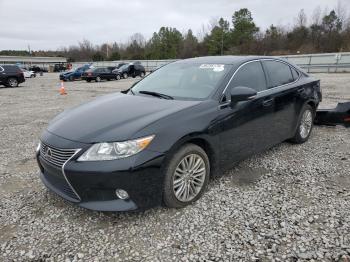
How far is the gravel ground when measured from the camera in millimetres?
2502

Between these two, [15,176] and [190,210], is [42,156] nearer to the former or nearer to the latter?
[15,176]

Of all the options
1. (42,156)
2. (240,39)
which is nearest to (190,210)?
(42,156)

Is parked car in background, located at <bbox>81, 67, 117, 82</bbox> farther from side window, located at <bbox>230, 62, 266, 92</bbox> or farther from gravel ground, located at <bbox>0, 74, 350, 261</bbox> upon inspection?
side window, located at <bbox>230, 62, 266, 92</bbox>

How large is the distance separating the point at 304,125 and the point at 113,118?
3639 mm

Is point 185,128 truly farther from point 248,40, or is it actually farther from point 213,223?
point 248,40

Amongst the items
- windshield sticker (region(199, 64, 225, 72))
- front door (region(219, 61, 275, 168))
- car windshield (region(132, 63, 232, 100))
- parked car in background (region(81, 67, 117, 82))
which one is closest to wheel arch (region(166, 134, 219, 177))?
front door (region(219, 61, 275, 168))

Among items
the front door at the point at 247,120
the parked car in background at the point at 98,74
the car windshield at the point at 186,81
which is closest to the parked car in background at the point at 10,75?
the parked car in background at the point at 98,74

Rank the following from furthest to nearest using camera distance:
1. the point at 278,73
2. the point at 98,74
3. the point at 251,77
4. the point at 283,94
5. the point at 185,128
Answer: the point at 98,74 < the point at 278,73 < the point at 283,94 < the point at 251,77 < the point at 185,128

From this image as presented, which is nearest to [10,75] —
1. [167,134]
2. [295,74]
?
[295,74]

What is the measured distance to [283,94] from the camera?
437 centimetres

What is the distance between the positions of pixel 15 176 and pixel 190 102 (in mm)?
2792

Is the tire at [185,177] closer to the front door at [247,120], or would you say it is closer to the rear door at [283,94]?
the front door at [247,120]

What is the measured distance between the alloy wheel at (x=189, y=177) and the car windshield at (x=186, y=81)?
2.60 feet

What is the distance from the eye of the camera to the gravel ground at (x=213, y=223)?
2502 millimetres
